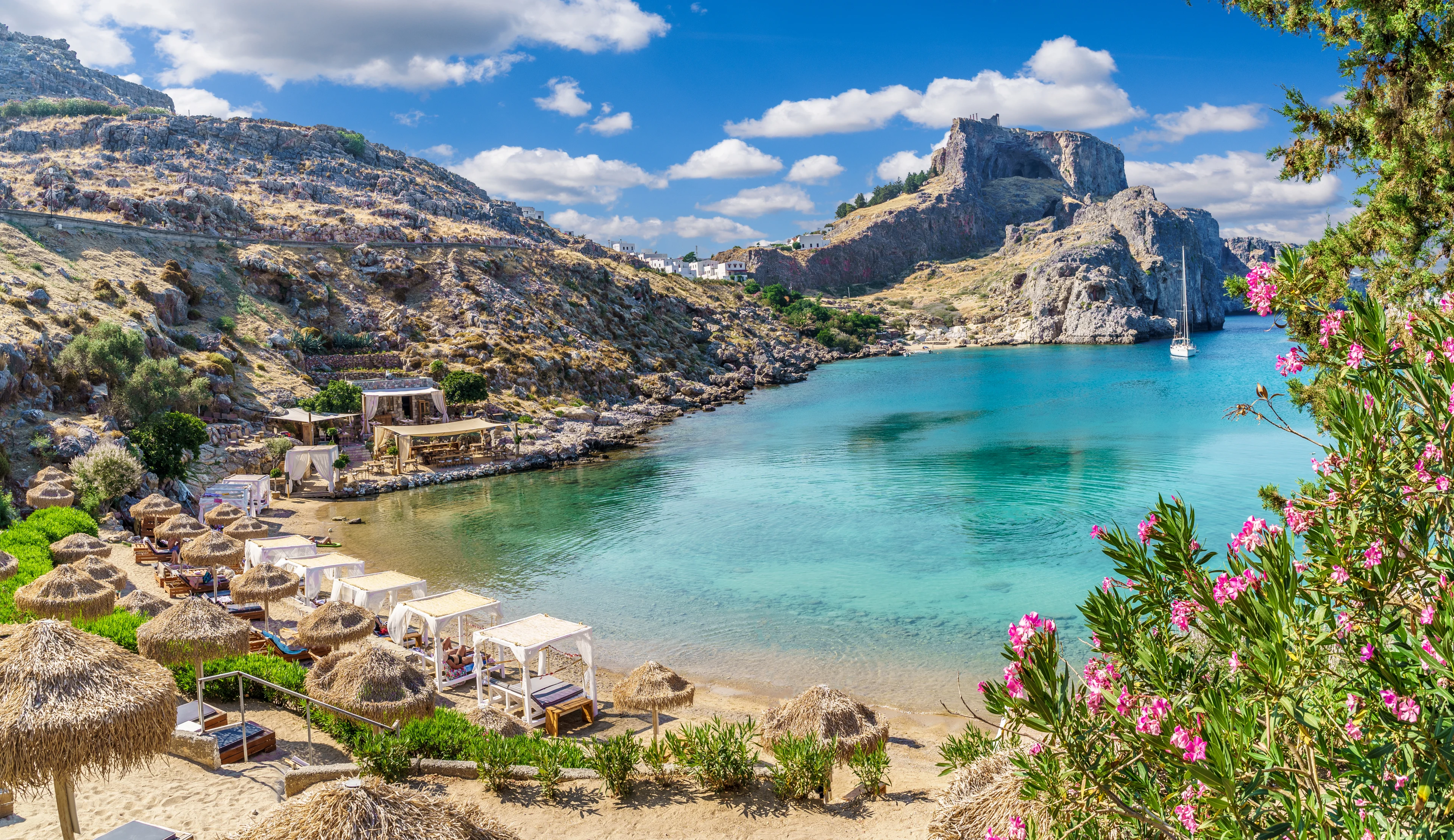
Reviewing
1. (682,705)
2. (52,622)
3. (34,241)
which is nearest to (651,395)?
(34,241)

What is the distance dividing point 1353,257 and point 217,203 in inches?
2739

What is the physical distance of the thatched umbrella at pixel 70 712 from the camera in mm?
7500

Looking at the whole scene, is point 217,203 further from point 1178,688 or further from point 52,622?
point 1178,688

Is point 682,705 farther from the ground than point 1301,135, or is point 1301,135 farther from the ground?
point 1301,135

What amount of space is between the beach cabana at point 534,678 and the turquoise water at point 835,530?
8.58 feet

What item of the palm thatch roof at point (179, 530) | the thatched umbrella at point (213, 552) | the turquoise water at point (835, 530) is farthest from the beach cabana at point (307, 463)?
the thatched umbrella at point (213, 552)

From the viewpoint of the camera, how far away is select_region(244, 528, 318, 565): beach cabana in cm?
1952

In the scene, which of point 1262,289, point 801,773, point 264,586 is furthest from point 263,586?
point 1262,289

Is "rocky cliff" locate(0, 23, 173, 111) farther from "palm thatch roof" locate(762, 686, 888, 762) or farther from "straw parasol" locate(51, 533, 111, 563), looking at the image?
"palm thatch roof" locate(762, 686, 888, 762)

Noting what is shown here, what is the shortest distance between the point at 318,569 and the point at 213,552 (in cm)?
239

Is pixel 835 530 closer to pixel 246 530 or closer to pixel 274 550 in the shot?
pixel 274 550

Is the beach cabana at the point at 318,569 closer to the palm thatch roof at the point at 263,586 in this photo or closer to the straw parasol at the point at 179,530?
the palm thatch roof at the point at 263,586

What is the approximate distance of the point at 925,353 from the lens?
108000 millimetres

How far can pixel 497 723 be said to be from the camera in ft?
38.9
